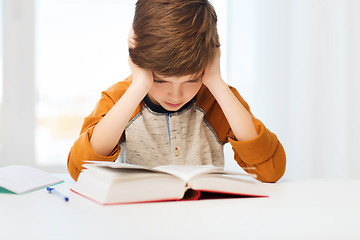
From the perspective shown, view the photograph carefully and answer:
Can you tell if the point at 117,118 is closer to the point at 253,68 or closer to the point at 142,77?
the point at 142,77

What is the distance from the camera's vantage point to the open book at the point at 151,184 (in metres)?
0.55

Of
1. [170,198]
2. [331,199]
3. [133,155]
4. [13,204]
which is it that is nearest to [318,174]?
[133,155]

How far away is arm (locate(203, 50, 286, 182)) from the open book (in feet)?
0.92

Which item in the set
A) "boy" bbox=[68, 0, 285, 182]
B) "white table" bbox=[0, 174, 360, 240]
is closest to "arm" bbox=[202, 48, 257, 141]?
"boy" bbox=[68, 0, 285, 182]

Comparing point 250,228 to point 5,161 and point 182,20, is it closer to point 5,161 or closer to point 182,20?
point 182,20

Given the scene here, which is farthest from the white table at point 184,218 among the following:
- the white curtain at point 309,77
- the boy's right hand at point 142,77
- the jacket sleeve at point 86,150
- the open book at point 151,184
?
the white curtain at point 309,77

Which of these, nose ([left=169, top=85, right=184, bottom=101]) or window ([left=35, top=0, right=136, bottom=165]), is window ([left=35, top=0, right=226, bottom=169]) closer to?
window ([left=35, top=0, right=136, bottom=165])

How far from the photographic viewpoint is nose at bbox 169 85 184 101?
89cm

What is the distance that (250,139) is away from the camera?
91 cm

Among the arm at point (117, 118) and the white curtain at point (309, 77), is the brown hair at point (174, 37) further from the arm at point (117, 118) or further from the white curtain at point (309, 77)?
the white curtain at point (309, 77)

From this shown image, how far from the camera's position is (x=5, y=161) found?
2121 mm

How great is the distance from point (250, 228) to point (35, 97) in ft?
6.50

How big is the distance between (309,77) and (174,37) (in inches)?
59.0

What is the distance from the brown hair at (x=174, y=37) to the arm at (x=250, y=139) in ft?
0.23
